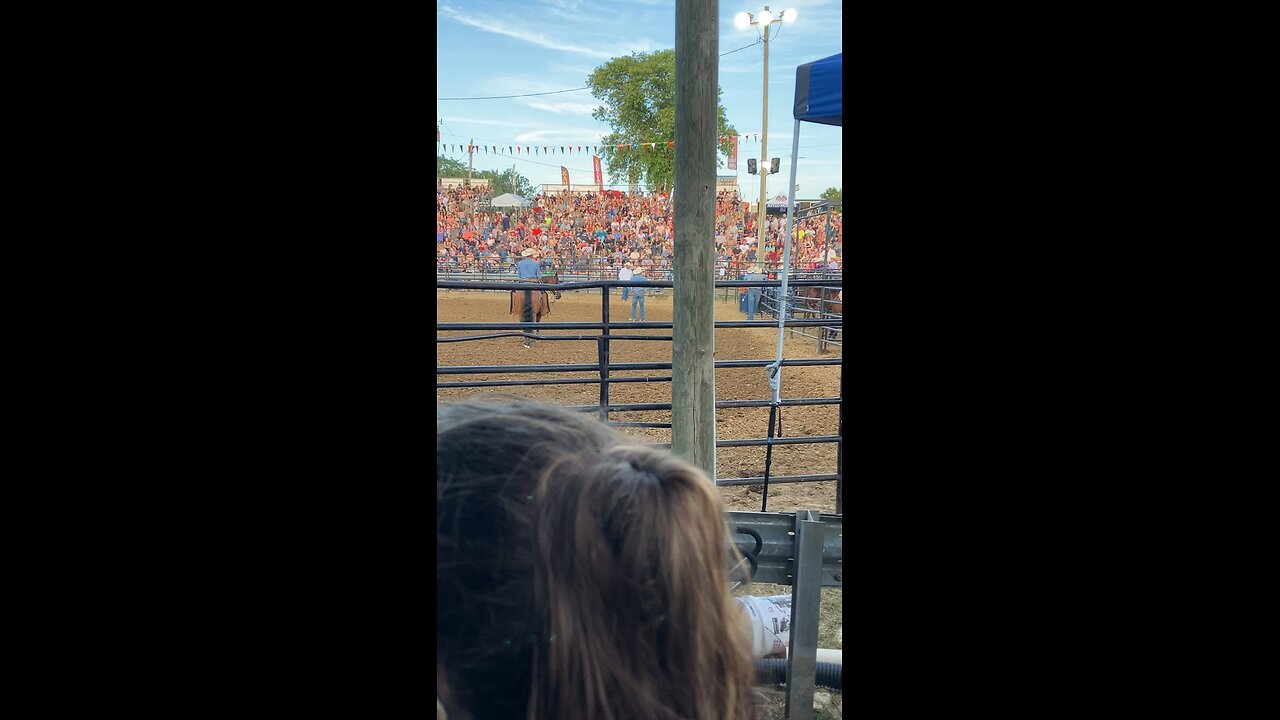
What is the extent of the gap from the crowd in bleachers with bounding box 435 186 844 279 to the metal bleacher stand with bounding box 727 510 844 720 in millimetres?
19035

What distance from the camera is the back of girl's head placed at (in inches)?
25.8

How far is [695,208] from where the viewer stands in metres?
2.15

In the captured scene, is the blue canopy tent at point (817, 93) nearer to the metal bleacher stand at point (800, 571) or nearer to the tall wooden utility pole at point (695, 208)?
the tall wooden utility pole at point (695, 208)

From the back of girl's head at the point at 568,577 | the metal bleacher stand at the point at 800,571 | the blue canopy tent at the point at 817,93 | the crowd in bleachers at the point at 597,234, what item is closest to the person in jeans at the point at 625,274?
the crowd in bleachers at the point at 597,234

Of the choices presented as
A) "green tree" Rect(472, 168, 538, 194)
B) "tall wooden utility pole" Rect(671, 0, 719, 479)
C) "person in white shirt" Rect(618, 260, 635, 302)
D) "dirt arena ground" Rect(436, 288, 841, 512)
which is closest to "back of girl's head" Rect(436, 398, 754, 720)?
"dirt arena ground" Rect(436, 288, 841, 512)

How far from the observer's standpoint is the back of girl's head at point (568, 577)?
2.15ft

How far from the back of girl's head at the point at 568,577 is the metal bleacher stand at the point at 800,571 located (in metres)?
0.74

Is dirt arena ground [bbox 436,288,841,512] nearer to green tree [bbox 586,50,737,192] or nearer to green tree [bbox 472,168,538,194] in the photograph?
green tree [bbox 586,50,737,192]
